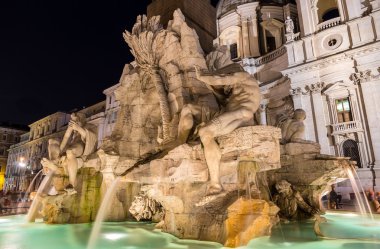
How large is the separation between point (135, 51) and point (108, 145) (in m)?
2.68

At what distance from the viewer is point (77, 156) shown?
8.08 metres

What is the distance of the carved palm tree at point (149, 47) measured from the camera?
717 cm

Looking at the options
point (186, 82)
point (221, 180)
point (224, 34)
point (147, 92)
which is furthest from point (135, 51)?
point (224, 34)

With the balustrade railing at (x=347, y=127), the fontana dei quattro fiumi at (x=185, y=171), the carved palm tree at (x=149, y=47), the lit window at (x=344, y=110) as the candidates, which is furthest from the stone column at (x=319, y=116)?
the carved palm tree at (x=149, y=47)

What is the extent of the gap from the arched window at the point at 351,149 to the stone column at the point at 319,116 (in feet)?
3.75

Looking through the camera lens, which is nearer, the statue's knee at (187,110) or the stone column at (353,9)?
the statue's knee at (187,110)

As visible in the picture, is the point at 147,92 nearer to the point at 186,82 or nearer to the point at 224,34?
the point at 186,82

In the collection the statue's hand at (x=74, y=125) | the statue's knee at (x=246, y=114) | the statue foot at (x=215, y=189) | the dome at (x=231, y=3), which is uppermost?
the dome at (x=231, y=3)

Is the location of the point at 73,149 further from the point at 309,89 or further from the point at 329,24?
the point at 329,24

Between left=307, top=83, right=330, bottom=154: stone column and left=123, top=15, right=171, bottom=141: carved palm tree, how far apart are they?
1761cm

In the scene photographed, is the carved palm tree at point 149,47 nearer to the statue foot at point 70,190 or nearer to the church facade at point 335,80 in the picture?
the statue foot at point 70,190

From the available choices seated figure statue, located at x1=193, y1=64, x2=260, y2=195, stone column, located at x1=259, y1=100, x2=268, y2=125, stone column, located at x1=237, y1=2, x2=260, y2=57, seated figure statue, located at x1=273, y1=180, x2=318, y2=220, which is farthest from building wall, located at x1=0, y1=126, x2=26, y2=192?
seated figure statue, located at x1=193, y1=64, x2=260, y2=195

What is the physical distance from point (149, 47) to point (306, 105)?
18.5 m

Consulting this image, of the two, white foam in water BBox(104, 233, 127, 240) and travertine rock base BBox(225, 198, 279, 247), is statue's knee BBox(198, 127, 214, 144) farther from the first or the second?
white foam in water BBox(104, 233, 127, 240)
